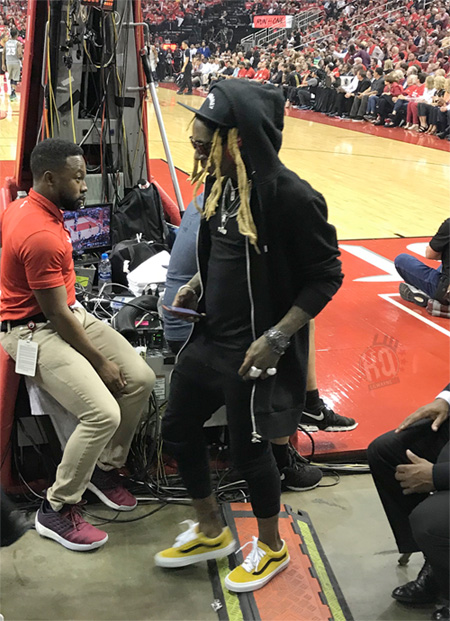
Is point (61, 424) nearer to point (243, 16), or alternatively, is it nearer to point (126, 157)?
point (126, 157)

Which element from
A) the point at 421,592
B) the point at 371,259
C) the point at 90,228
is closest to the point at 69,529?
the point at 421,592

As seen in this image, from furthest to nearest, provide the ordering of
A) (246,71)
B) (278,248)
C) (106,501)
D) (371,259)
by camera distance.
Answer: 1. (246,71)
2. (371,259)
3. (106,501)
4. (278,248)

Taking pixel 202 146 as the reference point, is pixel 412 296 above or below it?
below

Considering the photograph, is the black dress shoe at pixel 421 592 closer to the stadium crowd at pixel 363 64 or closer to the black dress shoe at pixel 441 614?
the black dress shoe at pixel 441 614

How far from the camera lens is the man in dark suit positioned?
84.6 inches

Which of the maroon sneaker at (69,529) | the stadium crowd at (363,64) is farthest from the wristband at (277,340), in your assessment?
the stadium crowd at (363,64)

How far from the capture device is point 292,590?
2.35 m

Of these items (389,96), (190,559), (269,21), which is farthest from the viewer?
(269,21)

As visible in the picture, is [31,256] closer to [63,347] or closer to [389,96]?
[63,347]

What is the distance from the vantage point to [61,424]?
271 cm

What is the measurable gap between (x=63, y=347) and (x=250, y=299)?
0.86 metres

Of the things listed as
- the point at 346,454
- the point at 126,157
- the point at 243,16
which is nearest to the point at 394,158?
the point at 126,157

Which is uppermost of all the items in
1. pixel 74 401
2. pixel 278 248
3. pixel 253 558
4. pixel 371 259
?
pixel 278 248

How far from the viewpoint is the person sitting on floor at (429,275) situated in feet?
15.0
